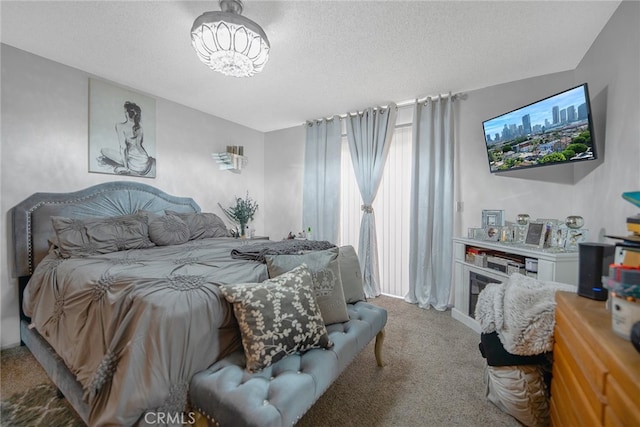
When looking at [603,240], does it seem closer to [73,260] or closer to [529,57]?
[529,57]

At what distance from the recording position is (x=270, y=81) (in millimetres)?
2764

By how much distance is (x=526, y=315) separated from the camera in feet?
4.34

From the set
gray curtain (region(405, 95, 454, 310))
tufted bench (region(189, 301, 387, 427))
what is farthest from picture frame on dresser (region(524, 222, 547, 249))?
tufted bench (region(189, 301, 387, 427))

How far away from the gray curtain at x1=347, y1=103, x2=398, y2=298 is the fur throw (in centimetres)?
209

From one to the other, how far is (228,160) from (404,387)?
357cm

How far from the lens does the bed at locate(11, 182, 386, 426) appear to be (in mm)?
1045

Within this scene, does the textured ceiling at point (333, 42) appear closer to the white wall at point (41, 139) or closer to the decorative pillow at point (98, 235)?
the white wall at point (41, 139)

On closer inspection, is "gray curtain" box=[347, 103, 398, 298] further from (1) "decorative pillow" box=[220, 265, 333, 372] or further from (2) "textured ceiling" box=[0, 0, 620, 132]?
(1) "decorative pillow" box=[220, 265, 333, 372]

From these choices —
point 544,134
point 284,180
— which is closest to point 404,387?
point 544,134

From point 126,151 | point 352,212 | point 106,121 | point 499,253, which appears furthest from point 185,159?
point 499,253

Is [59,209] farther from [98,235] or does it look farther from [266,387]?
[266,387]

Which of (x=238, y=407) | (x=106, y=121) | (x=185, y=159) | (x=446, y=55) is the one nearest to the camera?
(x=238, y=407)

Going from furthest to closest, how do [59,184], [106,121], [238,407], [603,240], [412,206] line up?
[412,206] < [106,121] < [59,184] < [603,240] < [238,407]

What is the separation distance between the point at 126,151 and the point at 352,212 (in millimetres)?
3009
